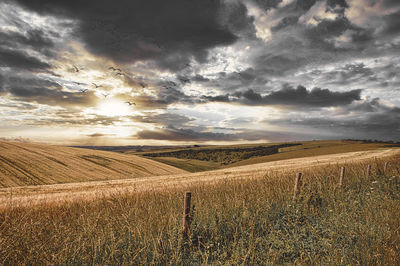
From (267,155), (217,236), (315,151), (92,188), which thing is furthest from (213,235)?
(267,155)

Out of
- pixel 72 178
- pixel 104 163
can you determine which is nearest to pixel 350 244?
pixel 72 178

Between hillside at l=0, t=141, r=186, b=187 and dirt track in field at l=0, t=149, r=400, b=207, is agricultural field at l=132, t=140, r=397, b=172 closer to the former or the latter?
hillside at l=0, t=141, r=186, b=187

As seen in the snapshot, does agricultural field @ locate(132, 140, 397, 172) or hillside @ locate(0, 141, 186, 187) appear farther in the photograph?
agricultural field @ locate(132, 140, 397, 172)

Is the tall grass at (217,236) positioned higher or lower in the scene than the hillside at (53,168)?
higher

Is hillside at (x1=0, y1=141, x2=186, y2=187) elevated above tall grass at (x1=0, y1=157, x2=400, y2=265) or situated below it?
below

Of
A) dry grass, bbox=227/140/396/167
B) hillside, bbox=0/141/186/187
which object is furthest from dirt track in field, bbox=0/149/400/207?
dry grass, bbox=227/140/396/167

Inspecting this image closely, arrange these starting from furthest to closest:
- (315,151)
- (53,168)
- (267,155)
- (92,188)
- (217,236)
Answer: (267,155) < (315,151) < (53,168) < (92,188) < (217,236)

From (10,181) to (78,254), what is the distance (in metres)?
31.3

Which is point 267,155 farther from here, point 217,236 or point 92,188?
point 217,236

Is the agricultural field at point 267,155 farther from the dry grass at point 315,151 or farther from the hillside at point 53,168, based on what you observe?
the hillside at point 53,168

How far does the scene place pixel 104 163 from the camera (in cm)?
4816

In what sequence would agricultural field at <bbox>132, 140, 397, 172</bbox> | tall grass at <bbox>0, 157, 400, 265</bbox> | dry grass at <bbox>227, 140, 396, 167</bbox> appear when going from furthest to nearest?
1. agricultural field at <bbox>132, 140, 397, 172</bbox>
2. dry grass at <bbox>227, 140, 396, 167</bbox>
3. tall grass at <bbox>0, 157, 400, 265</bbox>

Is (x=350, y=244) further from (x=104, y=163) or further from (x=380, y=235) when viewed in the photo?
(x=104, y=163)

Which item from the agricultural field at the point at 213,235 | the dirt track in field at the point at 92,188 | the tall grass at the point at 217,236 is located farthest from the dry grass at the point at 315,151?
the tall grass at the point at 217,236
